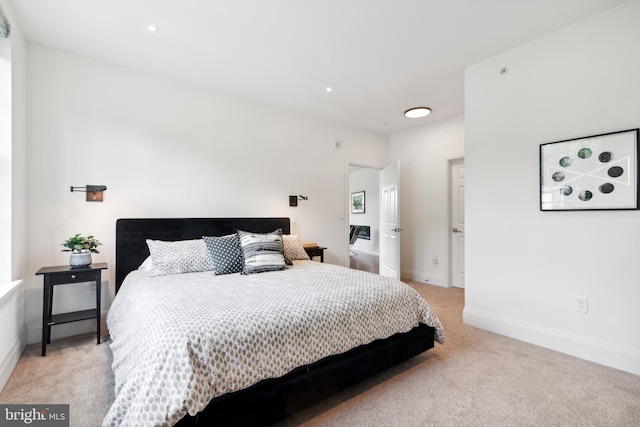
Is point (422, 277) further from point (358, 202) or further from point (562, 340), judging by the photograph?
point (358, 202)

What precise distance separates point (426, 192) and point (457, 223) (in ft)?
2.28

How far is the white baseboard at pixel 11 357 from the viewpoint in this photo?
1.98 m

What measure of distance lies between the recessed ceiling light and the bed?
272 cm

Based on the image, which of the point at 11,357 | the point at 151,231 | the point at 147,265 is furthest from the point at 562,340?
the point at 11,357

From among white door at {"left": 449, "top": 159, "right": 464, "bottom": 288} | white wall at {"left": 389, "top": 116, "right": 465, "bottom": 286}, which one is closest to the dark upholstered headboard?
white wall at {"left": 389, "top": 116, "right": 465, "bottom": 286}

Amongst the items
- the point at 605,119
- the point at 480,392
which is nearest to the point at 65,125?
the point at 480,392

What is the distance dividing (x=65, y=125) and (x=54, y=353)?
6.57 ft

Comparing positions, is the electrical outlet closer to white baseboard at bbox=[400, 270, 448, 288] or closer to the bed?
the bed

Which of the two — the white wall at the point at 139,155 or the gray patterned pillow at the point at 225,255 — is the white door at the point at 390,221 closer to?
the white wall at the point at 139,155

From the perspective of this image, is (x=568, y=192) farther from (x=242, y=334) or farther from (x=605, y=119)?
(x=242, y=334)

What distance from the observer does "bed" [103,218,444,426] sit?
4.23ft

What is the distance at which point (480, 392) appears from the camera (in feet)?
6.30

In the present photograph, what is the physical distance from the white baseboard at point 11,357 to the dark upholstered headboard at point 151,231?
0.74 meters

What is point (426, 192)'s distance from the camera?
16.3ft
